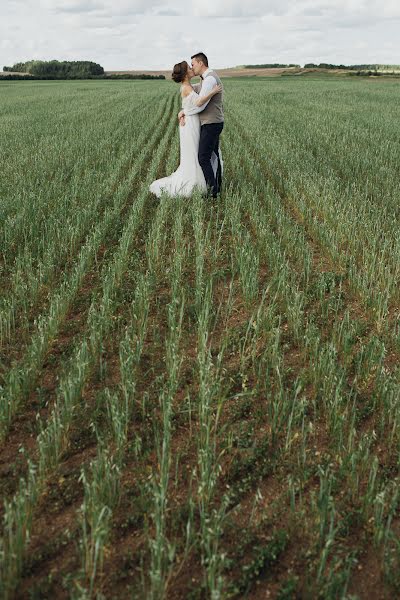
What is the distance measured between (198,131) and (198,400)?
20.3ft

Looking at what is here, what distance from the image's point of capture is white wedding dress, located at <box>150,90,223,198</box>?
28.7ft

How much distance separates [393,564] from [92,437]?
175 cm

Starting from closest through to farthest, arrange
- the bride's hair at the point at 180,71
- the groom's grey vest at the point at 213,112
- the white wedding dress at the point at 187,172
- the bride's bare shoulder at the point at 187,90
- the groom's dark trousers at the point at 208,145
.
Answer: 1. the bride's hair at the point at 180,71
2. the bride's bare shoulder at the point at 187,90
3. the groom's grey vest at the point at 213,112
4. the groom's dark trousers at the point at 208,145
5. the white wedding dress at the point at 187,172

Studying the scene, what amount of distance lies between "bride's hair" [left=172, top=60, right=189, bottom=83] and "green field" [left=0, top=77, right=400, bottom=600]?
71.0 inches

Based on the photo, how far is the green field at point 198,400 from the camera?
2365 mm

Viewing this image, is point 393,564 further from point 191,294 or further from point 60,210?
point 60,210

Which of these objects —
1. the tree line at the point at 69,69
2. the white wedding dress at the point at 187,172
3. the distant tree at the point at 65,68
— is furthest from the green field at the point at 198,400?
the distant tree at the point at 65,68

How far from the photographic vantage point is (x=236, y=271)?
5922 millimetres

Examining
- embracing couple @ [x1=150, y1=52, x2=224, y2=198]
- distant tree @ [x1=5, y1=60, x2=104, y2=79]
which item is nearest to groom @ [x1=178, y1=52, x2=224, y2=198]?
embracing couple @ [x1=150, y1=52, x2=224, y2=198]

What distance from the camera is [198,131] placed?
28.6 feet

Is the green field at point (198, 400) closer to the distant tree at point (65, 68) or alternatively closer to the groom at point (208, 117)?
the groom at point (208, 117)

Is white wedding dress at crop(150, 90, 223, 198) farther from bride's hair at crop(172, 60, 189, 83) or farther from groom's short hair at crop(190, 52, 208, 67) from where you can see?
groom's short hair at crop(190, 52, 208, 67)

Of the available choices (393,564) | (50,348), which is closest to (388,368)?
(393,564)

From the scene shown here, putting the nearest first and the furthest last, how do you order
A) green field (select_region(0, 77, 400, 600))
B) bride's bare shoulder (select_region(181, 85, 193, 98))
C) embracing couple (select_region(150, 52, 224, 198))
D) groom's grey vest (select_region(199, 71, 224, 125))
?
green field (select_region(0, 77, 400, 600))
embracing couple (select_region(150, 52, 224, 198))
bride's bare shoulder (select_region(181, 85, 193, 98))
groom's grey vest (select_region(199, 71, 224, 125))
